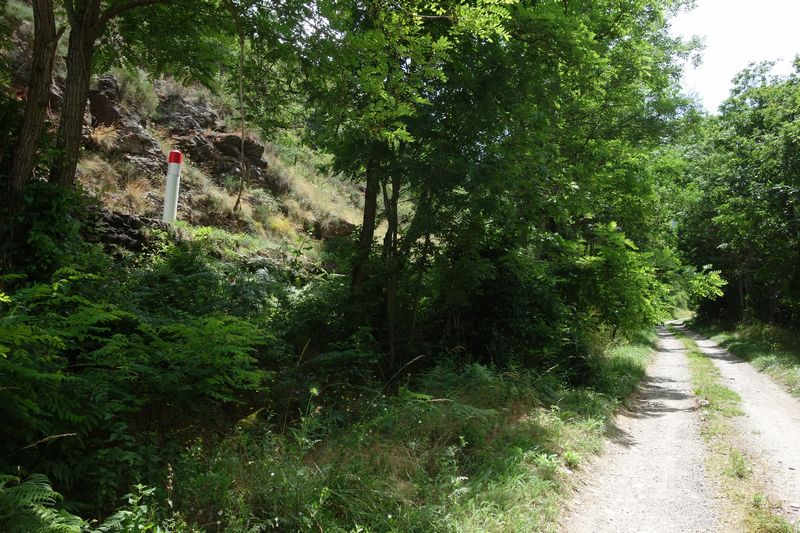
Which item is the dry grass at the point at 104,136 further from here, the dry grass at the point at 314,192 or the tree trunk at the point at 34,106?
the dry grass at the point at 314,192

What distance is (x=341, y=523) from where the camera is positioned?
3.88 metres

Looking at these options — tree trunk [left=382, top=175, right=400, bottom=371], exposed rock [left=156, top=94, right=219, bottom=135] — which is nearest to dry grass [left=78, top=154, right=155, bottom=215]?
exposed rock [left=156, top=94, right=219, bottom=135]

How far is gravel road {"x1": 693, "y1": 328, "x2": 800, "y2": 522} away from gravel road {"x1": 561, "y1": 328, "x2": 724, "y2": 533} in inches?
25.7

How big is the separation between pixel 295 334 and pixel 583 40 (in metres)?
6.75

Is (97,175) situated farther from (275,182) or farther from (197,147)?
(275,182)

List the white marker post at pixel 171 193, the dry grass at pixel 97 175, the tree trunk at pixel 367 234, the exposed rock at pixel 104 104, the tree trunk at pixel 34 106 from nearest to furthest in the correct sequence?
the tree trunk at pixel 34 106 < the tree trunk at pixel 367 234 < the dry grass at pixel 97 175 < the white marker post at pixel 171 193 < the exposed rock at pixel 104 104

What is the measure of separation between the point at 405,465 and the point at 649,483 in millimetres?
3193

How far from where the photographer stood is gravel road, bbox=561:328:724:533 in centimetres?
500

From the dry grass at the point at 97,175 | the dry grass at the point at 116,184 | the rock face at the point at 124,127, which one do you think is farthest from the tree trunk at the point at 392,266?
the rock face at the point at 124,127

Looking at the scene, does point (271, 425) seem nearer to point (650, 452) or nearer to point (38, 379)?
point (38, 379)

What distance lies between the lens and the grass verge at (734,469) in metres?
4.95

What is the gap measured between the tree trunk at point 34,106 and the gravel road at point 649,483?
7743 mm

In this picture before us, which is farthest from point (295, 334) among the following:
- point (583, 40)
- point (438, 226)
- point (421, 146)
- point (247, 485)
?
point (583, 40)

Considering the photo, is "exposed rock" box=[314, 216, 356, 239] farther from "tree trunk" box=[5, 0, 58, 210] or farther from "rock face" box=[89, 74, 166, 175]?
"tree trunk" box=[5, 0, 58, 210]
